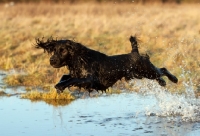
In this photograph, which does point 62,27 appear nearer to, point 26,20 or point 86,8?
point 26,20

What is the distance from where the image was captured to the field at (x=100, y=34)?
624 inches

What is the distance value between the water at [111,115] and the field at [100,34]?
1562mm

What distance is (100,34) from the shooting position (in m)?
26.1

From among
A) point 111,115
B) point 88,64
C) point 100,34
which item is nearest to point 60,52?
point 88,64

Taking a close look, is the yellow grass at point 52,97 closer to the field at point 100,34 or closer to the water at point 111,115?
the water at point 111,115

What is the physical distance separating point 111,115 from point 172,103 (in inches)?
58.0

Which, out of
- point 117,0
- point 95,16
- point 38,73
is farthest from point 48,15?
point 38,73

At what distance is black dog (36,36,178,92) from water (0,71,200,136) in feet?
2.21

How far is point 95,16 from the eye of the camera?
1412 inches

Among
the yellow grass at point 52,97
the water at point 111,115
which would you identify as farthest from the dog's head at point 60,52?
the yellow grass at point 52,97

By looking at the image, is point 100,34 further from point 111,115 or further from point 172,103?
point 111,115

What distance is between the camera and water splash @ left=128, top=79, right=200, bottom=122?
10423 millimetres

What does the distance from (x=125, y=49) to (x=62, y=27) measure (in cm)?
991

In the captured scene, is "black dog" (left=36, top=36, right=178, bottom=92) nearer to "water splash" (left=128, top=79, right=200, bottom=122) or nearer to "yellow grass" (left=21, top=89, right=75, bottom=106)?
"water splash" (left=128, top=79, right=200, bottom=122)
